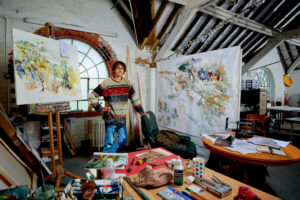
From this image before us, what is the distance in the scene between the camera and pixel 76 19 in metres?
3.77

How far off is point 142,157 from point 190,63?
94.3 inches

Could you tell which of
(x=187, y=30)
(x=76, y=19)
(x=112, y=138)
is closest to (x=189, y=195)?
(x=112, y=138)

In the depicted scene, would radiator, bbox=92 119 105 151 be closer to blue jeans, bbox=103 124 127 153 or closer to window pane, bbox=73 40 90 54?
blue jeans, bbox=103 124 127 153

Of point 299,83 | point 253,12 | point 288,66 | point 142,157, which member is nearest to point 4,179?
point 142,157

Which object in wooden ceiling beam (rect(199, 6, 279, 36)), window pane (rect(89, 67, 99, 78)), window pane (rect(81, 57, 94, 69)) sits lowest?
window pane (rect(89, 67, 99, 78))

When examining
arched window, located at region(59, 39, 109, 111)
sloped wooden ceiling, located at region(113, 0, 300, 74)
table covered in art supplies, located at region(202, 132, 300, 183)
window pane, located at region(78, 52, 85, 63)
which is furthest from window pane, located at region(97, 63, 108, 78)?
table covered in art supplies, located at region(202, 132, 300, 183)

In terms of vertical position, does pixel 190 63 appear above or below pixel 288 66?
below

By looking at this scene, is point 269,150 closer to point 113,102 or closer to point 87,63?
point 113,102

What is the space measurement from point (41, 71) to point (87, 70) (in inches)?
81.2

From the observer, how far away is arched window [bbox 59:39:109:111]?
13.2 feet

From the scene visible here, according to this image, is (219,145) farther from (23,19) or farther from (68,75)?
(23,19)

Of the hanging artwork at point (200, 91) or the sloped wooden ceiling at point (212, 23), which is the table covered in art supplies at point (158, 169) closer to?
the hanging artwork at point (200, 91)

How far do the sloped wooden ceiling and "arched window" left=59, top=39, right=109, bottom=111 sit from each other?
119cm

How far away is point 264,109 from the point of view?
574 cm
